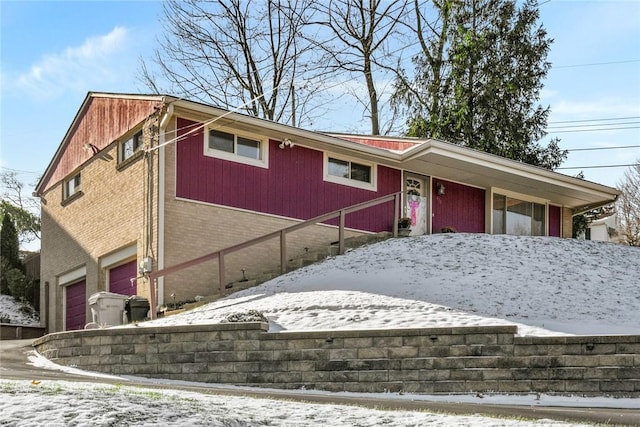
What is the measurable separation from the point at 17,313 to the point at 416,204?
12.6 m

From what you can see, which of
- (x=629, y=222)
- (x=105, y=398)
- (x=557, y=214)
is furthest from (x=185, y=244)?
(x=629, y=222)

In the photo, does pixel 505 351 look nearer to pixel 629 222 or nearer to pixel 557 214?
pixel 557 214

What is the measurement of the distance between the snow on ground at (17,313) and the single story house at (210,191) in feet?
4.29

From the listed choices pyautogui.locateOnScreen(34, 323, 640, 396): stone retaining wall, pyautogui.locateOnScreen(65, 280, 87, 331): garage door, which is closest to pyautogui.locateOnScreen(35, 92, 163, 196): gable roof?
pyautogui.locateOnScreen(65, 280, 87, 331): garage door

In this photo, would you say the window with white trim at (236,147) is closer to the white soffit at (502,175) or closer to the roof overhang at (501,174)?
the roof overhang at (501,174)

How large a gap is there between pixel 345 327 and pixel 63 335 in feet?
15.8

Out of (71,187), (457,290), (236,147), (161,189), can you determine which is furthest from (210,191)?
(71,187)

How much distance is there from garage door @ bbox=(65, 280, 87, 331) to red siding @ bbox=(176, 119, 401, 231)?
5.21 meters

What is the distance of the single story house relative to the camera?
57.3 ft

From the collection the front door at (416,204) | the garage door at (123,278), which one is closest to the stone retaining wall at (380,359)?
the garage door at (123,278)

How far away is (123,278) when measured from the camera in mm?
18844

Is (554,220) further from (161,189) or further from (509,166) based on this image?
(161,189)

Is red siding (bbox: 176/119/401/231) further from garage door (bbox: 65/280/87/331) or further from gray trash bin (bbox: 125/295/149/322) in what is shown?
garage door (bbox: 65/280/87/331)

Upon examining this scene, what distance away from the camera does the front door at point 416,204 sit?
22.5m
